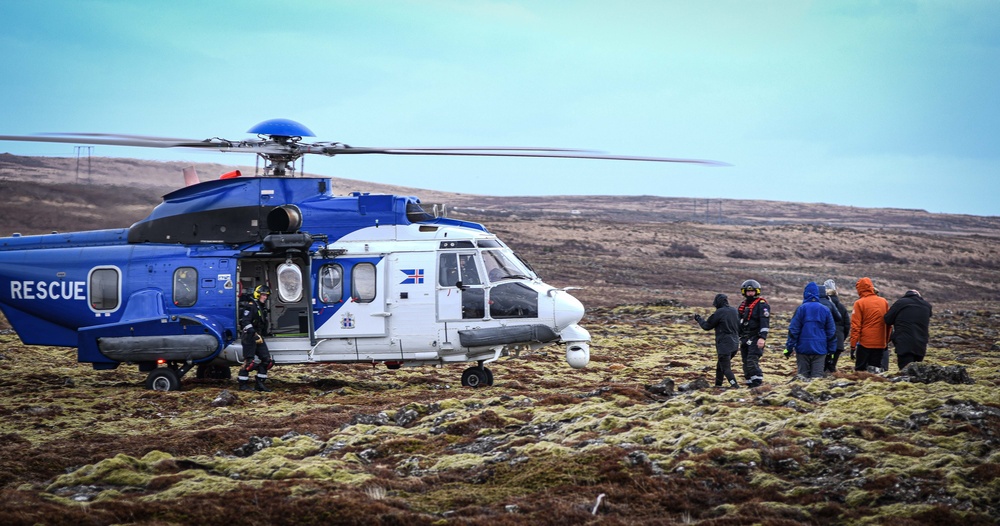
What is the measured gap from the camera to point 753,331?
14.3 m

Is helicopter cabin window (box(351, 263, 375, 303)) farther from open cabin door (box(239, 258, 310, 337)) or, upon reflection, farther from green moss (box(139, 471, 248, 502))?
green moss (box(139, 471, 248, 502))

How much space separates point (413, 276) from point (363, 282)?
0.86 meters

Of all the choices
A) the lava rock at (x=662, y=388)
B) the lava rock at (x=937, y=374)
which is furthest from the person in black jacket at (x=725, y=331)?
the lava rock at (x=937, y=374)

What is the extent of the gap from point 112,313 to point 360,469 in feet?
28.1

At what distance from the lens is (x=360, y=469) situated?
938 cm

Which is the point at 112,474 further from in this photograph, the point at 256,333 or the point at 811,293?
the point at 811,293

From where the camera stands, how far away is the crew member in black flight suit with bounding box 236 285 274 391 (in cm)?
1509

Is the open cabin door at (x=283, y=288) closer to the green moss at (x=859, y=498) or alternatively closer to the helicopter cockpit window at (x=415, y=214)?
the helicopter cockpit window at (x=415, y=214)

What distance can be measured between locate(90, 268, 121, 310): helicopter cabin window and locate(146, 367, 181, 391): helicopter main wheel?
1455 millimetres

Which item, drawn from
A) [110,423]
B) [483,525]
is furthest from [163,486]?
[110,423]

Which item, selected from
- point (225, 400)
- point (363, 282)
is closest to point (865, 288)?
point (363, 282)

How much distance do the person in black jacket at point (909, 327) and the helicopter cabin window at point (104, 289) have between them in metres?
12.9

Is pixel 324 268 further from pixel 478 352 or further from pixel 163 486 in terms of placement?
pixel 163 486

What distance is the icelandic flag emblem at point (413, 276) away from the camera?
50.1 ft
